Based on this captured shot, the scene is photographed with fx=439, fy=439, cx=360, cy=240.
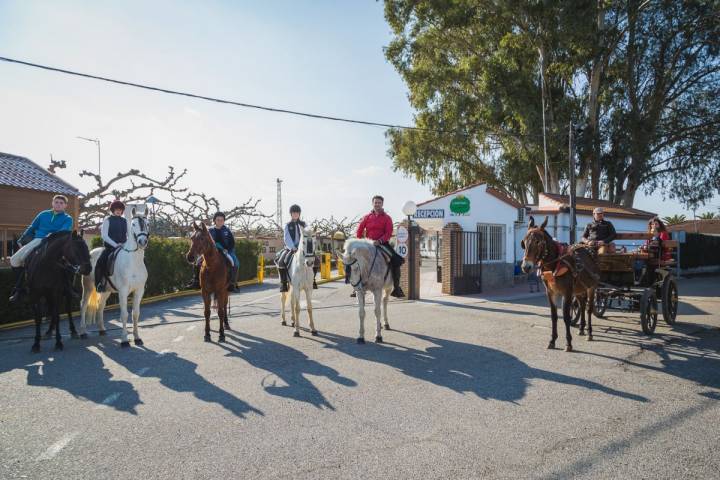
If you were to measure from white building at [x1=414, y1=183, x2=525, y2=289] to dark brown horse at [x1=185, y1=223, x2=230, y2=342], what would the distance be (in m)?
9.39

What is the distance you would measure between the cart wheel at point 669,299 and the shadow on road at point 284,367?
7244 mm

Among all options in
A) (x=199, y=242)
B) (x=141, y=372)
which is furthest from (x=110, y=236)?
(x=141, y=372)

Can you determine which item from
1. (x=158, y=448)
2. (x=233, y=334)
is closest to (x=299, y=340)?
(x=233, y=334)

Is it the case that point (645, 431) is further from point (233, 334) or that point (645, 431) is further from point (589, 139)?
point (589, 139)

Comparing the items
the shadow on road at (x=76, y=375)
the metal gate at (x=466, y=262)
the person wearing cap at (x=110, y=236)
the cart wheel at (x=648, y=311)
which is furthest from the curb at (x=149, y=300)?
the cart wheel at (x=648, y=311)

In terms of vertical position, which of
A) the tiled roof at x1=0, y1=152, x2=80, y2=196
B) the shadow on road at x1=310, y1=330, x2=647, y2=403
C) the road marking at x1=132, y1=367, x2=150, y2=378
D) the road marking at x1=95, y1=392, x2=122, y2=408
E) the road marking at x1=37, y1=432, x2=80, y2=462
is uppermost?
the tiled roof at x1=0, y1=152, x2=80, y2=196

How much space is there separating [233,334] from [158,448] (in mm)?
5143

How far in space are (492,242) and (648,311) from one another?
932 centimetres

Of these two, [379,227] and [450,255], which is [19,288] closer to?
[379,227]

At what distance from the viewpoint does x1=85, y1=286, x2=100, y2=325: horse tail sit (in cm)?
891

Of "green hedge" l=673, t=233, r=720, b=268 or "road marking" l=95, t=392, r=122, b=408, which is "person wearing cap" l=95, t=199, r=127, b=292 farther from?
"green hedge" l=673, t=233, r=720, b=268

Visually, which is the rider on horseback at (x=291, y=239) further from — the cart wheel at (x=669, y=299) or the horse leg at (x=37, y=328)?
the cart wheel at (x=669, y=299)

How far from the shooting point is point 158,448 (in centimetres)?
390

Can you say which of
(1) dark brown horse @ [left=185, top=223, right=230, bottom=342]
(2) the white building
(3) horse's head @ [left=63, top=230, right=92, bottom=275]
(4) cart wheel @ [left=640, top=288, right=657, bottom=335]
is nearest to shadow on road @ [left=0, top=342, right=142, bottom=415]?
(3) horse's head @ [left=63, top=230, right=92, bottom=275]
